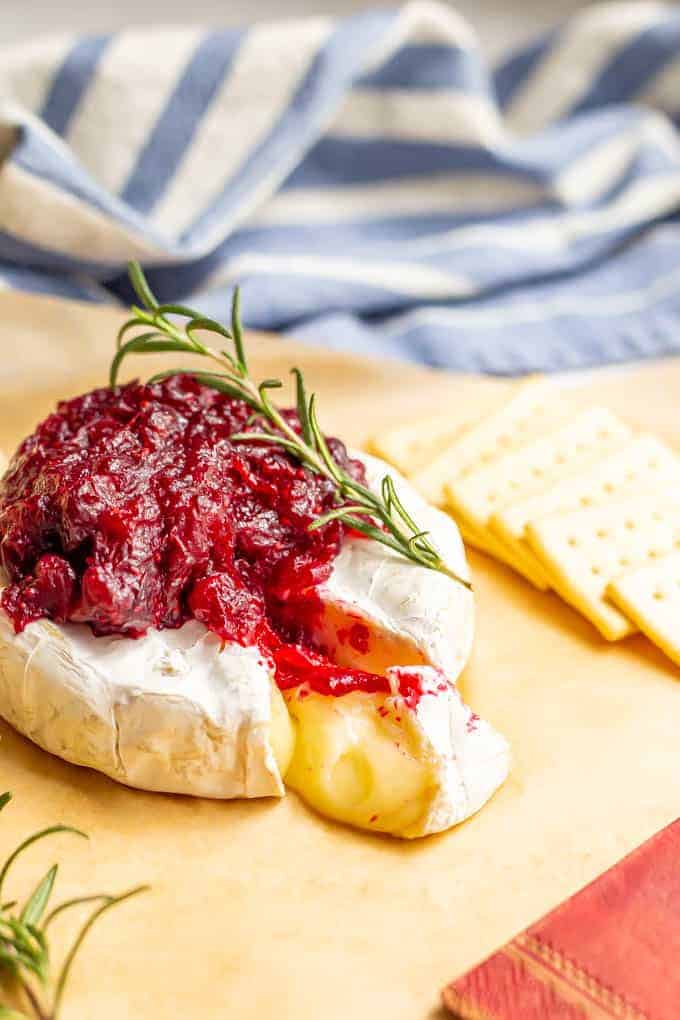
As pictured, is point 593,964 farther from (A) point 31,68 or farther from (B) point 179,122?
(A) point 31,68

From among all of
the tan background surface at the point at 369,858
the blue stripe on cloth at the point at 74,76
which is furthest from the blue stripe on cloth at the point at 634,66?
the tan background surface at the point at 369,858

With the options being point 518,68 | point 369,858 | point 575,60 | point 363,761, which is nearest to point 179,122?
point 518,68

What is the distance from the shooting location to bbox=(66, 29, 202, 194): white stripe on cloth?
3.46 metres

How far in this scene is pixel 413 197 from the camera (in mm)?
3918

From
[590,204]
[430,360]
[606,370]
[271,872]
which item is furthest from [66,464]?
[590,204]

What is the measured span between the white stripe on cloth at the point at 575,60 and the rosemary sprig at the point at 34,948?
3.25m

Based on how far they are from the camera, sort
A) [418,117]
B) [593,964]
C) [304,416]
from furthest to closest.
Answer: [418,117], [304,416], [593,964]

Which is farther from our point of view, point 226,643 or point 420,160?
point 420,160

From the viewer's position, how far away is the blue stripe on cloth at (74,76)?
3.46m

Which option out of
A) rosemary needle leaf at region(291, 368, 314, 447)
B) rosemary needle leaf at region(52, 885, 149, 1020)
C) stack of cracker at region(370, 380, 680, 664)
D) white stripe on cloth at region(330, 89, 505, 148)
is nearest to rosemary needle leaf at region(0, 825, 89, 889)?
rosemary needle leaf at region(52, 885, 149, 1020)

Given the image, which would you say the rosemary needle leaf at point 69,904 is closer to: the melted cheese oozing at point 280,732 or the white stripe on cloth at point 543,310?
the melted cheese oozing at point 280,732

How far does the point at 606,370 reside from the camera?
361 centimetres

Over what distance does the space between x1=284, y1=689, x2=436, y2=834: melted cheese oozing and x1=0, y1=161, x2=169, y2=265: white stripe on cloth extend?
1.62m

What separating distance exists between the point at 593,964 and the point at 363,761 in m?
0.50
